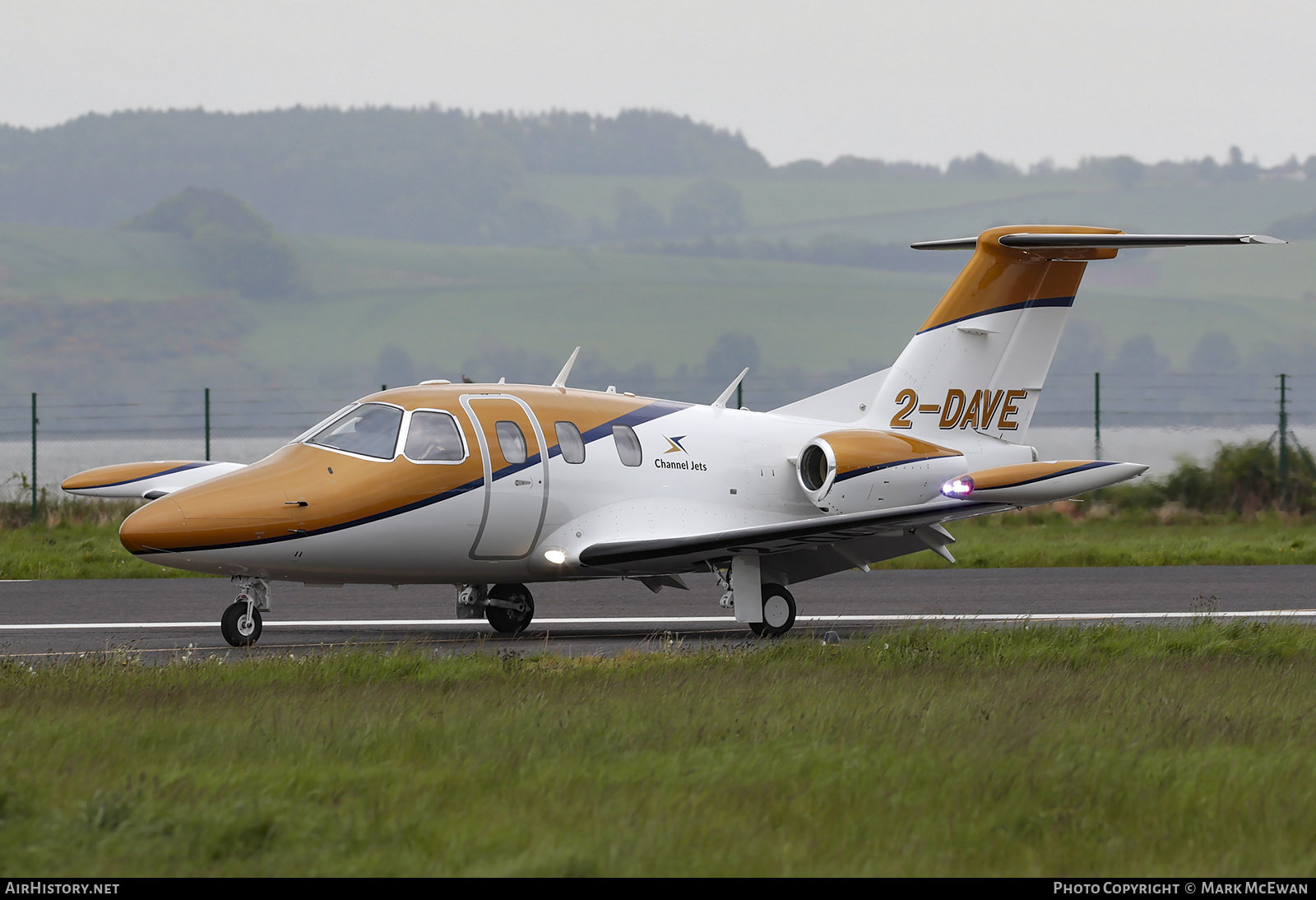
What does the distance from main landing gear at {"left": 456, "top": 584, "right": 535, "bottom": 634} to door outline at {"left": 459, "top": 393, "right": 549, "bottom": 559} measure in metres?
1.20

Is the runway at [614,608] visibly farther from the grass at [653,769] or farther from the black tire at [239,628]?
the grass at [653,769]

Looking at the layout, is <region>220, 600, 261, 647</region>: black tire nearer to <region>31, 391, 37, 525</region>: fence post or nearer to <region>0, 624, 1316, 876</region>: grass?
<region>0, 624, 1316, 876</region>: grass

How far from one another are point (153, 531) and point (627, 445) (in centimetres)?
486

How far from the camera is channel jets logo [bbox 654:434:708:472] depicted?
15156 millimetres

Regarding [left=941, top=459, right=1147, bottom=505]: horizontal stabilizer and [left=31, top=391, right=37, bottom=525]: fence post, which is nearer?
[left=941, top=459, right=1147, bottom=505]: horizontal stabilizer

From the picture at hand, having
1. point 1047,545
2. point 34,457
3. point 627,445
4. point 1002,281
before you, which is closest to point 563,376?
point 627,445

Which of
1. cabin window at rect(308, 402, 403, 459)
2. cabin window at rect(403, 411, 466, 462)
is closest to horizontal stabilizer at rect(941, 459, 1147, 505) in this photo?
cabin window at rect(403, 411, 466, 462)

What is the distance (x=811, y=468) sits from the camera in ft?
52.4

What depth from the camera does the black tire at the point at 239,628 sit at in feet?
44.1

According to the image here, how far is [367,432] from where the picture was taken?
13898 mm

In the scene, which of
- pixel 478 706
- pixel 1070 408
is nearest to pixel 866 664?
pixel 478 706

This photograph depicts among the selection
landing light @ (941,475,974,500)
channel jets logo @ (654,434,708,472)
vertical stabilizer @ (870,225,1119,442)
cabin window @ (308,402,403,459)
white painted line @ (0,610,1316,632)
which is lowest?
white painted line @ (0,610,1316,632)

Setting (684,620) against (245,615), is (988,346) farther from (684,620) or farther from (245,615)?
(245,615)
